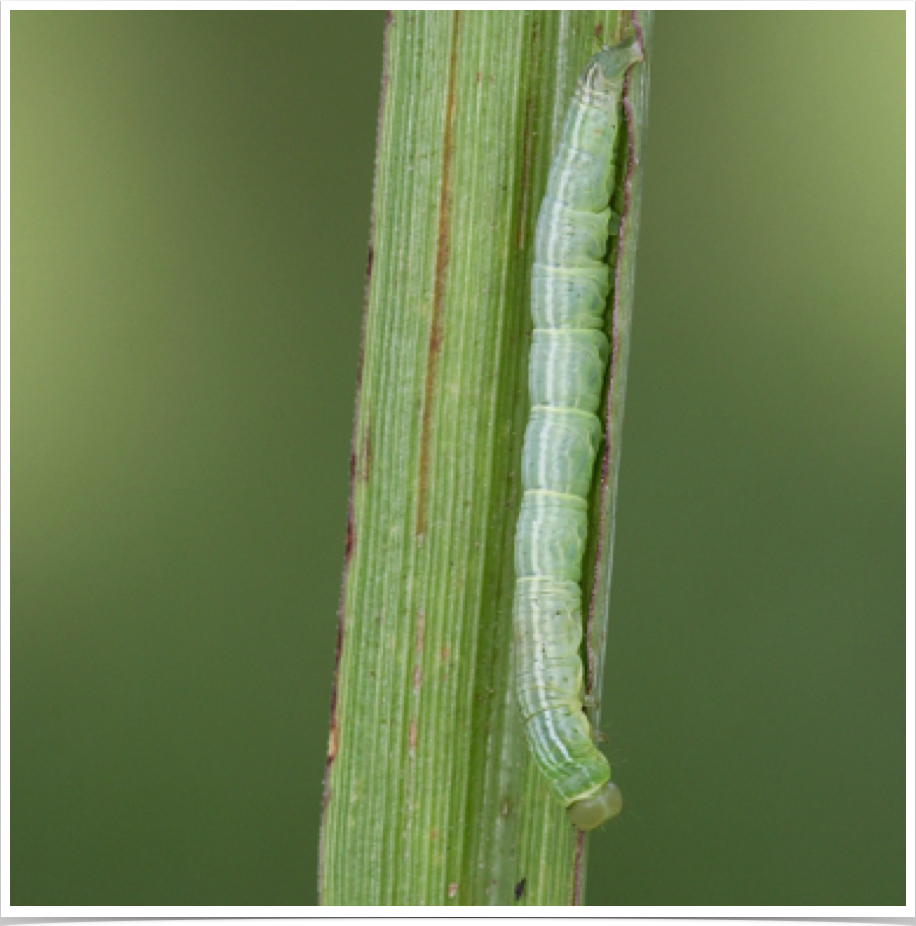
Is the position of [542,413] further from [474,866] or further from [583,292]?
[474,866]

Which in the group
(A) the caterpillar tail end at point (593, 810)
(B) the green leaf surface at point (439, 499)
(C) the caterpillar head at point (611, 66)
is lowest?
(A) the caterpillar tail end at point (593, 810)

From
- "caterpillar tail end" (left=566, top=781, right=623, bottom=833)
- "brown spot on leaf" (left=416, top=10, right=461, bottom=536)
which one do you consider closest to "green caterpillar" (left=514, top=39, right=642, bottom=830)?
"caterpillar tail end" (left=566, top=781, right=623, bottom=833)

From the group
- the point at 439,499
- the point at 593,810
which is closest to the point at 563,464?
the point at 439,499

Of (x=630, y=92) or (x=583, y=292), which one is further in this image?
(x=583, y=292)

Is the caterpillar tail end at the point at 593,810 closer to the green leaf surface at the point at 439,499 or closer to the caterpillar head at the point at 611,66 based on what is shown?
the green leaf surface at the point at 439,499

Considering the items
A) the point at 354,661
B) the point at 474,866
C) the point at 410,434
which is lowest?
the point at 474,866

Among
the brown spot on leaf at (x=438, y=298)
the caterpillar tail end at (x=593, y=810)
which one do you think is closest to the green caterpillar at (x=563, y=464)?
the caterpillar tail end at (x=593, y=810)

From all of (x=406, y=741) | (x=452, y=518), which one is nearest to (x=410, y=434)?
(x=452, y=518)

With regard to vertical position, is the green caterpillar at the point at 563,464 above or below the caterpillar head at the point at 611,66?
below
